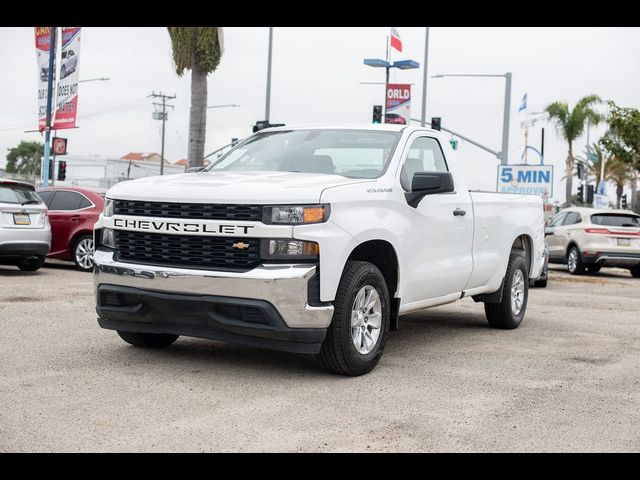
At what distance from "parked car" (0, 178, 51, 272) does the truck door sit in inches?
316

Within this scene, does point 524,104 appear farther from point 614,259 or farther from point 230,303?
point 230,303

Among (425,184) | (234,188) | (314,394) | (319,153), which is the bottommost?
(314,394)

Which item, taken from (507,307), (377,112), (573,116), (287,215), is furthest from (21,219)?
(573,116)

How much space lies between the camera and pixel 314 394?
6.12 meters

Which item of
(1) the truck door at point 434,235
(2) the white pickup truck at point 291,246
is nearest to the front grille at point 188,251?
(2) the white pickup truck at point 291,246

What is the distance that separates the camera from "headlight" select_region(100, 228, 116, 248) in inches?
273

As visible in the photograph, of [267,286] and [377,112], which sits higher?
[377,112]

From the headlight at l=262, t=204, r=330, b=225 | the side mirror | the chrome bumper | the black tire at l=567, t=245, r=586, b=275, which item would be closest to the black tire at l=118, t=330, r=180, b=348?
the chrome bumper

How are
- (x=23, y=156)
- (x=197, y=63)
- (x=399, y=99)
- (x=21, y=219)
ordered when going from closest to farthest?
(x=21, y=219)
(x=197, y=63)
(x=399, y=99)
(x=23, y=156)

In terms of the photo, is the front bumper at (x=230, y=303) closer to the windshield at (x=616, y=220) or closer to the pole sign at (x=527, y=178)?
the windshield at (x=616, y=220)

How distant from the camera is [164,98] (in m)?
79.8

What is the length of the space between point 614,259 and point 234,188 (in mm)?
15798
